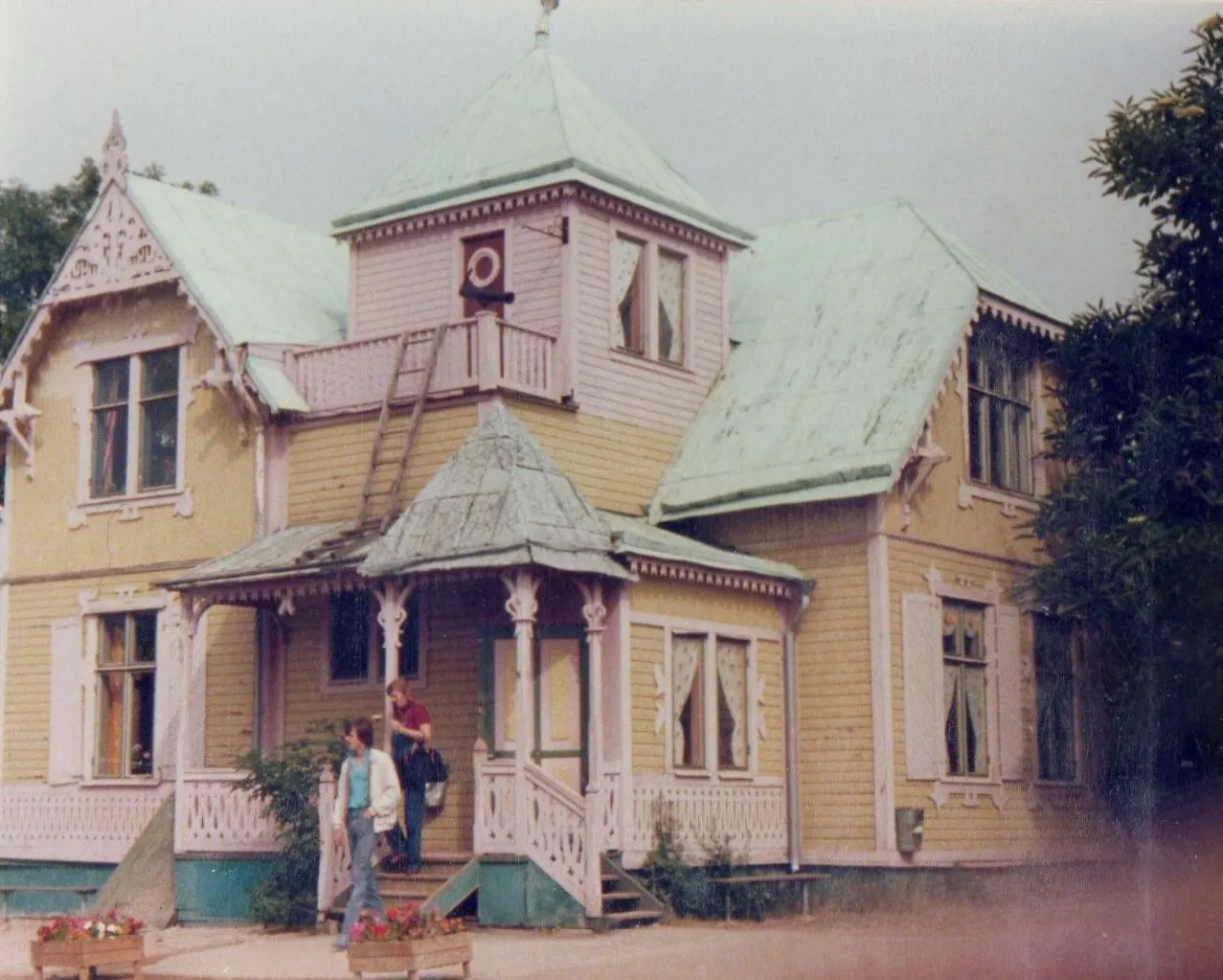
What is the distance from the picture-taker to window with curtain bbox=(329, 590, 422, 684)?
23.2 metres

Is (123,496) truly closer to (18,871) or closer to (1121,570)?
(18,871)

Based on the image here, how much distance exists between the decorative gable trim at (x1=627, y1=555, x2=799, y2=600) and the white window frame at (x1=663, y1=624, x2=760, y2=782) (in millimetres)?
501

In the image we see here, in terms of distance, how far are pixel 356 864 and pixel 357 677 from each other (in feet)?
18.2

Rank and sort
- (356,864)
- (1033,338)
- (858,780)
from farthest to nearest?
(1033,338) < (858,780) < (356,864)

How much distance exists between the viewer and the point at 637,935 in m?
19.2

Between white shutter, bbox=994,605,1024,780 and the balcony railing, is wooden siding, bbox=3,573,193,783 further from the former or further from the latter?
white shutter, bbox=994,605,1024,780

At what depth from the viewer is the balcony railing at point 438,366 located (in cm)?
2289

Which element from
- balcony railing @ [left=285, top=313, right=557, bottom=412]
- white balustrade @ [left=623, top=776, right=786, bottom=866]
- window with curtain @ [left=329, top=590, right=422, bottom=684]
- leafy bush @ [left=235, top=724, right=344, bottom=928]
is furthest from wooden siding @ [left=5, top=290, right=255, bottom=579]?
white balustrade @ [left=623, top=776, right=786, bottom=866]

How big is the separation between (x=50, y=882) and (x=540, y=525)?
30.8 feet

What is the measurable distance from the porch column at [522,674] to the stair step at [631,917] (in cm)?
108

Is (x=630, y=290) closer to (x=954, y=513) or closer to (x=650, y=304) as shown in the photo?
(x=650, y=304)

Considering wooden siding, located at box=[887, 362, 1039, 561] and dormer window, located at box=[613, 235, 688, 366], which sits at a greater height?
dormer window, located at box=[613, 235, 688, 366]

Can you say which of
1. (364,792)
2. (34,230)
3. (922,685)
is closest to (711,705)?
(922,685)

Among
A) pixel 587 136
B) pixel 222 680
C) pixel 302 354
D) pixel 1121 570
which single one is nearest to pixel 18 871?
pixel 222 680
